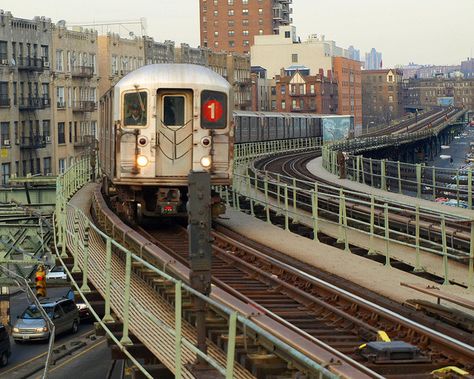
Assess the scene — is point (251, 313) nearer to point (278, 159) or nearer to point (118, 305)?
point (118, 305)

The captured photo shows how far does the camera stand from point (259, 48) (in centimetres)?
15312

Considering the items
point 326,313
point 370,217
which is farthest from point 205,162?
point 326,313

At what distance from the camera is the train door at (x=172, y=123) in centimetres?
2023

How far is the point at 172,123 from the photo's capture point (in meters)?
20.3

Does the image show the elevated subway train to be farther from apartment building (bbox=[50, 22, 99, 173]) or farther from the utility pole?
the utility pole

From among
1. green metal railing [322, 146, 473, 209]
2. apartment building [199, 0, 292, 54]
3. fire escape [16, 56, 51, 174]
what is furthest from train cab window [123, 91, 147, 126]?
apartment building [199, 0, 292, 54]

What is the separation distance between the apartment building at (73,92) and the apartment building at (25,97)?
47.2 inches

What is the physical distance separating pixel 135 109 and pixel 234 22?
144 meters

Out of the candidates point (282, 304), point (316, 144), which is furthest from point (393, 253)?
point (316, 144)

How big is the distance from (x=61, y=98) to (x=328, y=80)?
2913 inches

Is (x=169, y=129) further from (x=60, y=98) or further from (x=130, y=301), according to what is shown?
(x=60, y=98)

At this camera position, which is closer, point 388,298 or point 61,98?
point 388,298

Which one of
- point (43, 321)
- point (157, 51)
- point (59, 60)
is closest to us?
point (43, 321)

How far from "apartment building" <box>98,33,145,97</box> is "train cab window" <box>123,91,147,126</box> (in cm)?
5625
